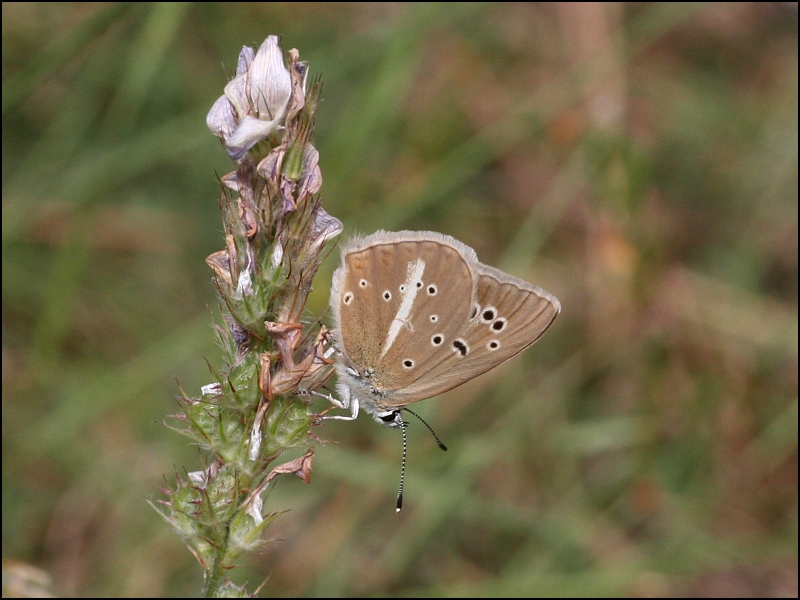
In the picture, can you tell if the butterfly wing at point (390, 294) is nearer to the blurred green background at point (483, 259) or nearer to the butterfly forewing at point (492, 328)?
the butterfly forewing at point (492, 328)

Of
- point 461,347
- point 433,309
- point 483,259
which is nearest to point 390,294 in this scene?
point 433,309

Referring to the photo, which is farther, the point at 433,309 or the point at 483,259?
the point at 483,259

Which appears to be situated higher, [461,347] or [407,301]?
[407,301]

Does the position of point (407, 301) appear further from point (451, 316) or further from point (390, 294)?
point (451, 316)

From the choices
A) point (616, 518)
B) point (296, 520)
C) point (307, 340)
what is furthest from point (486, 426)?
point (307, 340)

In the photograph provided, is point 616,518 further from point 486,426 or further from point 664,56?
point 664,56

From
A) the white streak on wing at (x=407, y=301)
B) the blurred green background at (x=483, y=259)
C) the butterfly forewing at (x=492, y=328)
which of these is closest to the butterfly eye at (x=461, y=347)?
the butterfly forewing at (x=492, y=328)
